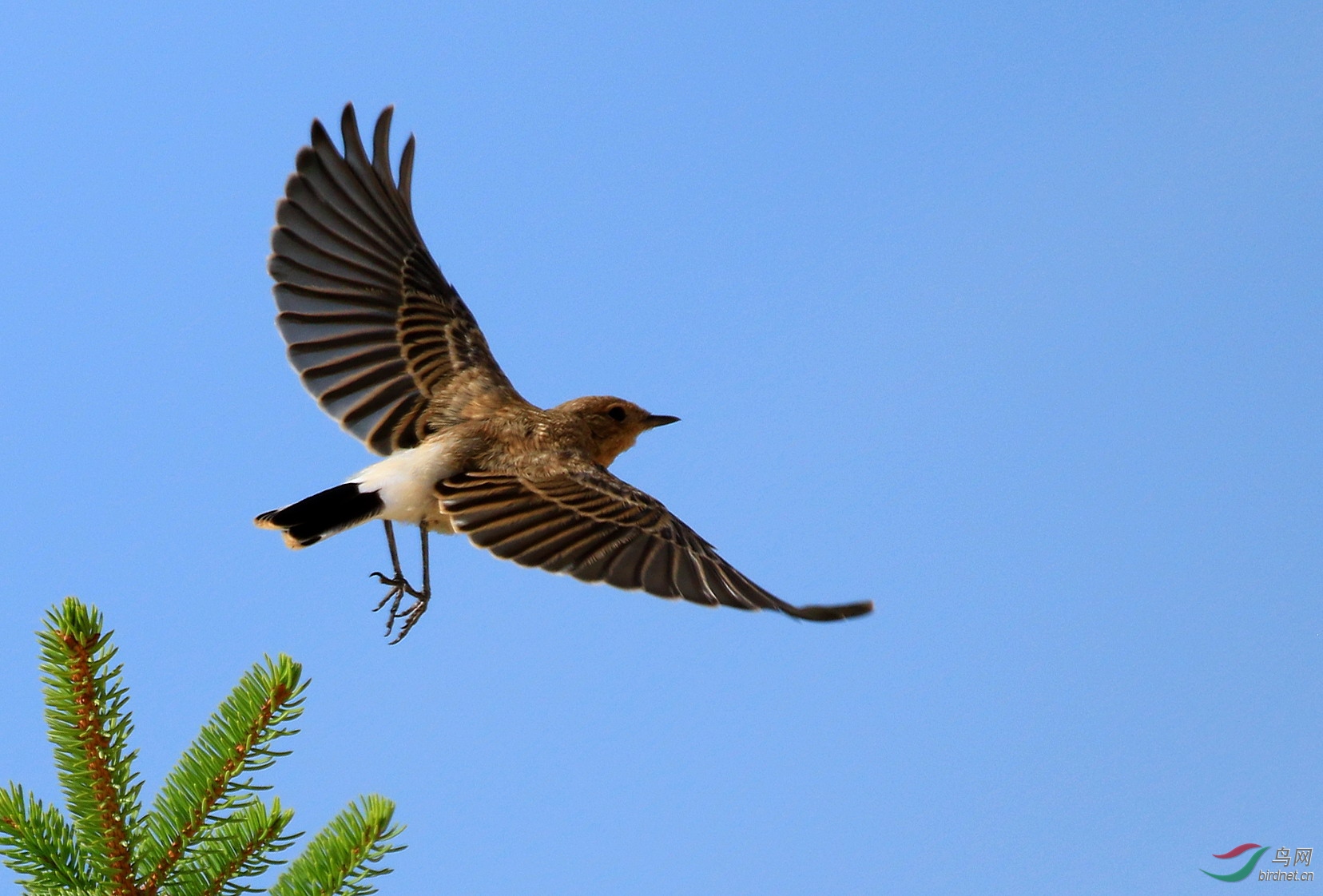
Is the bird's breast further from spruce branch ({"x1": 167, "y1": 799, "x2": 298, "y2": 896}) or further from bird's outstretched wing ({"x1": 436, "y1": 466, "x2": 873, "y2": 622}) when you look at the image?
spruce branch ({"x1": 167, "y1": 799, "x2": 298, "y2": 896})

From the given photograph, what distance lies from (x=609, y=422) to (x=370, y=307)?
128cm

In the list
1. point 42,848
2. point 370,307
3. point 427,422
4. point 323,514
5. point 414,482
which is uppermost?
point 370,307

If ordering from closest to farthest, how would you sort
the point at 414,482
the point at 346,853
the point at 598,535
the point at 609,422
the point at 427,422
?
the point at 346,853 → the point at 598,535 → the point at 414,482 → the point at 427,422 → the point at 609,422

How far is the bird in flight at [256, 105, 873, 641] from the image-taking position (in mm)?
4250

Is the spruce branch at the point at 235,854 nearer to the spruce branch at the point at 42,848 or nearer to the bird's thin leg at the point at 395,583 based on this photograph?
the spruce branch at the point at 42,848

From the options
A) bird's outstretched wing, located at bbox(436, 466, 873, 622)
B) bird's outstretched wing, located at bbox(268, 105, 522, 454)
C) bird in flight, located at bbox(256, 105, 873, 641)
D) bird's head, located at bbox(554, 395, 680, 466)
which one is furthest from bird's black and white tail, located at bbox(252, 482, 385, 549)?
bird's head, located at bbox(554, 395, 680, 466)

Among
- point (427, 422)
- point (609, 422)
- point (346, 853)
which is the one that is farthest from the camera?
point (609, 422)

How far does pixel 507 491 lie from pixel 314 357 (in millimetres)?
1533

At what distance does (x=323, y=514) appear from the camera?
439cm

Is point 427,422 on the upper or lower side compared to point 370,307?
lower

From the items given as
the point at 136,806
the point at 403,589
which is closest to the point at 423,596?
the point at 403,589

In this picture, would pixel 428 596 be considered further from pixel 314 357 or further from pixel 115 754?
pixel 115 754

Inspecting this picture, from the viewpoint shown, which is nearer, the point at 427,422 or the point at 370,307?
the point at 427,422

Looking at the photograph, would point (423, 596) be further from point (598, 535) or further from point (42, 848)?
point (42, 848)
